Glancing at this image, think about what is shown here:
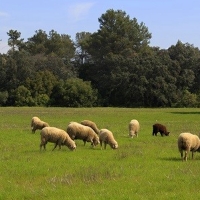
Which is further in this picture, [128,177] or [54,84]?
[54,84]

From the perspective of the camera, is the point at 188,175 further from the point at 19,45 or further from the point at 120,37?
the point at 19,45

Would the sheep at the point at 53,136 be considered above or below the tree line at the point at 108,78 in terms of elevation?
below

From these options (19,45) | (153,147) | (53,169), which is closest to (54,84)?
(19,45)

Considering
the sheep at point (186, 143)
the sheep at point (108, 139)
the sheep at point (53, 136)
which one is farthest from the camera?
the sheep at point (108, 139)

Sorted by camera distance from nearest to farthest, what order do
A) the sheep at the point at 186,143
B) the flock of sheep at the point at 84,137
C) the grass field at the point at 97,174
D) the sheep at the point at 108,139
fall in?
1. the grass field at the point at 97,174
2. the sheep at the point at 186,143
3. the flock of sheep at the point at 84,137
4. the sheep at the point at 108,139

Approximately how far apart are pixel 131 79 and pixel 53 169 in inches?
3183

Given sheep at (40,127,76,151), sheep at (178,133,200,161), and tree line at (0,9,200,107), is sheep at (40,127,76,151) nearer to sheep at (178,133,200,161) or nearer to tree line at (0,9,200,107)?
sheep at (178,133,200,161)

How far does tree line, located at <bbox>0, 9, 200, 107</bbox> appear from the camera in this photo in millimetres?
95688

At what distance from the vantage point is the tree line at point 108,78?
95.7 m

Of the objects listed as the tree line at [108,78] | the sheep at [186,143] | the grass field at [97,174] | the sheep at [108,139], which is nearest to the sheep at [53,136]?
the grass field at [97,174]

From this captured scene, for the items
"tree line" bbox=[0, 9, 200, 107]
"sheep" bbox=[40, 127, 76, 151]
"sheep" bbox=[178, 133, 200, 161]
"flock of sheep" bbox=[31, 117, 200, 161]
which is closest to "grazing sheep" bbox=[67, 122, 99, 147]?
"flock of sheep" bbox=[31, 117, 200, 161]

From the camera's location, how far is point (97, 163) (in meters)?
18.2

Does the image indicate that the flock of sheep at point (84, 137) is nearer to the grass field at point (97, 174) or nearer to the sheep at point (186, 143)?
the sheep at point (186, 143)

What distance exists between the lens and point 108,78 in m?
102
